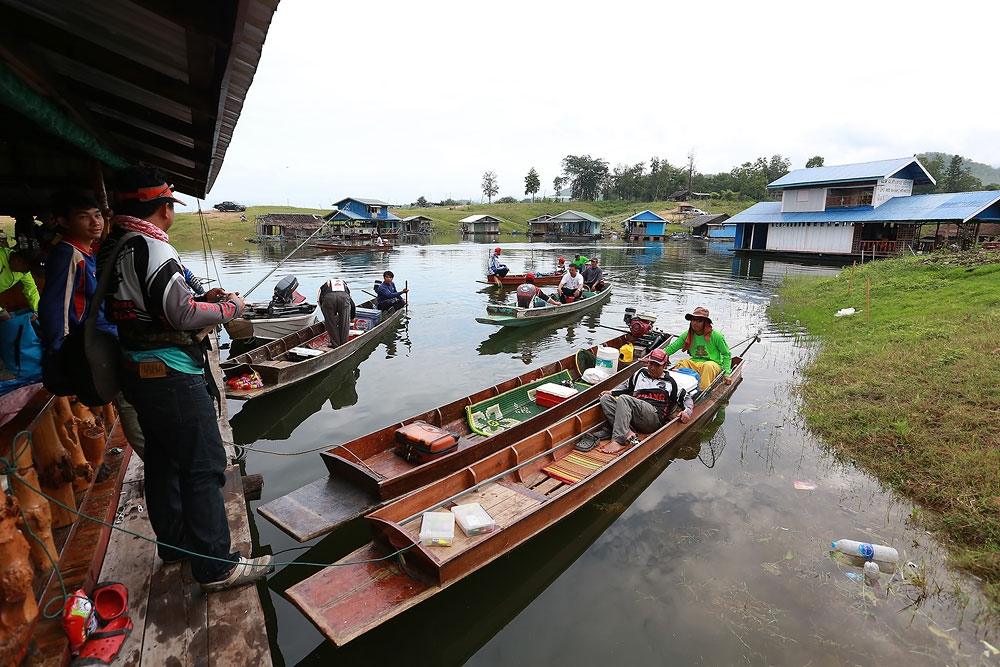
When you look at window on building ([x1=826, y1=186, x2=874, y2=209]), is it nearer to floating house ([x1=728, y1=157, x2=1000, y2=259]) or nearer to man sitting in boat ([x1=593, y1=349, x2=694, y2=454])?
floating house ([x1=728, y1=157, x2=1000, y2=259])

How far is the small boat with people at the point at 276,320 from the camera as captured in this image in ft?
43.2

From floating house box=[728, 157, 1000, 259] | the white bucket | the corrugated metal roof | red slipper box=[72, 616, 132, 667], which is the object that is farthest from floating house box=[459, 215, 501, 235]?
red slipper box=[72, 616, 132, 667]

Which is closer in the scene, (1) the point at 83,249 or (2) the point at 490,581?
(1) the point at 83,249

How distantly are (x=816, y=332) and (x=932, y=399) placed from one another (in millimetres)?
7086

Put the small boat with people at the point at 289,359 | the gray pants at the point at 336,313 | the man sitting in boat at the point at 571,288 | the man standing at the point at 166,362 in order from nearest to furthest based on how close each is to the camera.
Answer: the man standing at the point at 166,362 < the small boat with people at the point at 289,359 < the gray pants at the point at 336,313 < the man sitting in boat at the point at 571,288

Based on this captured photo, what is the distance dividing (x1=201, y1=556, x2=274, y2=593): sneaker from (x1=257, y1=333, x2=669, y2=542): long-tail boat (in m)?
1.20

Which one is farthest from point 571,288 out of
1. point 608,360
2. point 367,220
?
point 367,220

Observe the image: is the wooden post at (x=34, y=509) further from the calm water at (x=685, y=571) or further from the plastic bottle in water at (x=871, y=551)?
the plastic bottle in water at (x=871, y=551)

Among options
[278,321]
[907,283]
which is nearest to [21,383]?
[278,321]

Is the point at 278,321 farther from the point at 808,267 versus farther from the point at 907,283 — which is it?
the point at 808,267

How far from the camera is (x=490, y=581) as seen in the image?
5555 mm

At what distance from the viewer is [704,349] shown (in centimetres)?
952

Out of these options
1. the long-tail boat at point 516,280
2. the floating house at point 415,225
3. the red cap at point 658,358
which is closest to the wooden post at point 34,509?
the red cap at point 658,358

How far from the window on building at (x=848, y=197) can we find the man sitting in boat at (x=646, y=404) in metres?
37.6
